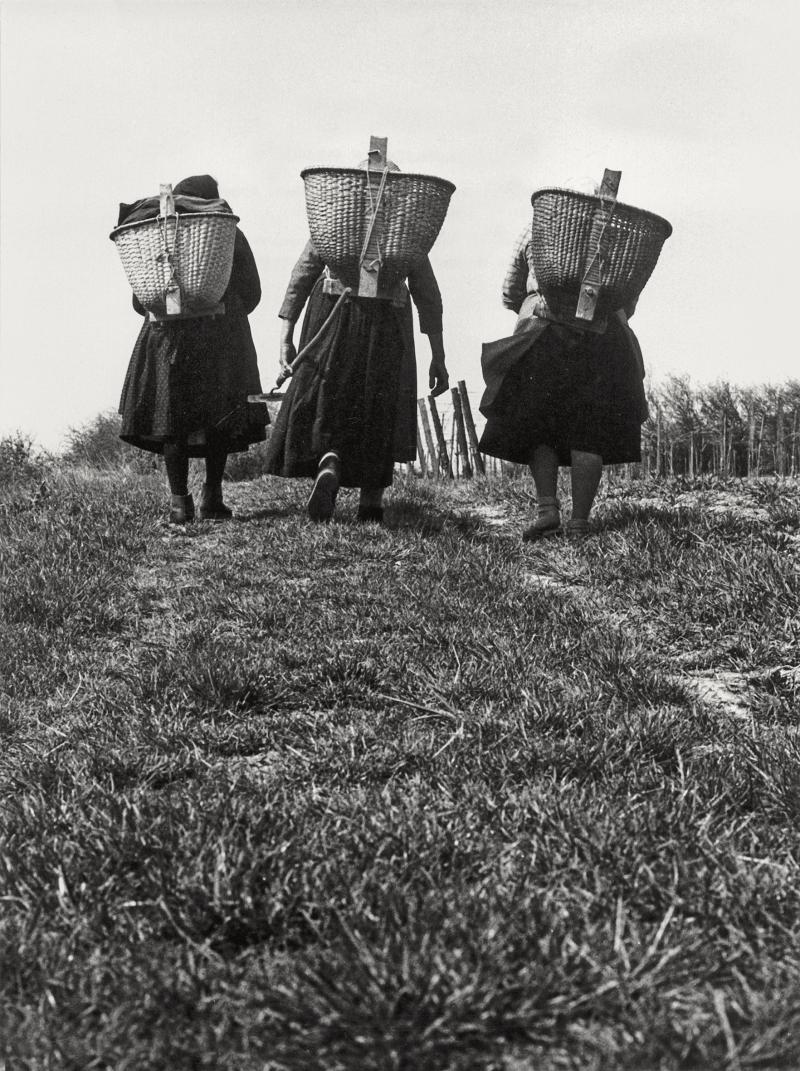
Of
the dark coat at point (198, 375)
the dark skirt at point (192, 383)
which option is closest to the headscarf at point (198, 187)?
the dark coat at point (198, 375)

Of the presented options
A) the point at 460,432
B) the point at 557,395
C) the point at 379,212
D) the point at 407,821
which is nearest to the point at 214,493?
the point at 379,212

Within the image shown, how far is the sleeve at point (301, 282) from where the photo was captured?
674 cm

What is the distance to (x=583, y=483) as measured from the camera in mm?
6316

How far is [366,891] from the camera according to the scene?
2.07 meters

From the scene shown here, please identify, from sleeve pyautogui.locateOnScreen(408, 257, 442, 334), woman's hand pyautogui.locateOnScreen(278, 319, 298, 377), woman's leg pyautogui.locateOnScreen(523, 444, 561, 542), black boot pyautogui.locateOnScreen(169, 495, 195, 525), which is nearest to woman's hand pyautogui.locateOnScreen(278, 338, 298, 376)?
woman's hand pyautogui.locateOnScreen(278, 319, 298, 377)

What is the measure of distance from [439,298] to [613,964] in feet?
18.4

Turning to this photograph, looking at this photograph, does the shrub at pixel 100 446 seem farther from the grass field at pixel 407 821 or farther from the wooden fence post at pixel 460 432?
the grass field at pixel 407 821

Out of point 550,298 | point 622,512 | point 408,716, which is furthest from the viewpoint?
point 622,512

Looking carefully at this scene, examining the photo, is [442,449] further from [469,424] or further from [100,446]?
[100,446]

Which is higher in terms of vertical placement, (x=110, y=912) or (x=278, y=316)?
(x=278, y=316)

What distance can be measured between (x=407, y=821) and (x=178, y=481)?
537 cm

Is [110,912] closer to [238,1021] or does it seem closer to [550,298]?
[238,1021]

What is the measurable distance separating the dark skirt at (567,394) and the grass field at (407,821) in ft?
4.45

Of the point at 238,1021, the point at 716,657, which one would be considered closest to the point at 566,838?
the point at 238,1021
